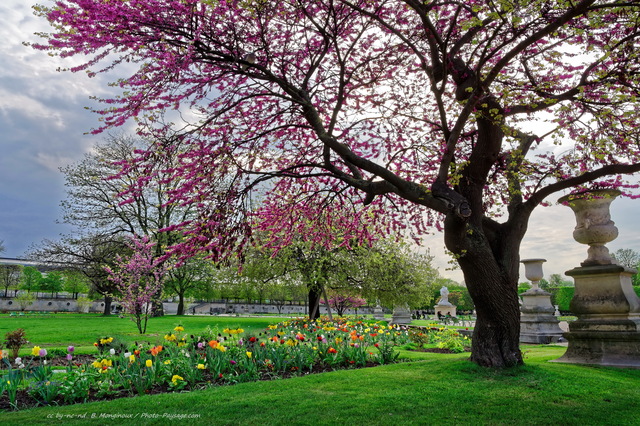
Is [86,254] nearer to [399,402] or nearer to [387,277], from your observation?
[387,277]

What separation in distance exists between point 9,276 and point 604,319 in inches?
2696

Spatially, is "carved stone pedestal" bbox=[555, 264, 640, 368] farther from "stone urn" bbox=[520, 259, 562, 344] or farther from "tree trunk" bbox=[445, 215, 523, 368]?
"stone urn" bbox=[520, 259, 562, 344]

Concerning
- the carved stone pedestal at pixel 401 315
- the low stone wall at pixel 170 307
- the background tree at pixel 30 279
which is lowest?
the low stone wall at pixel 170 307

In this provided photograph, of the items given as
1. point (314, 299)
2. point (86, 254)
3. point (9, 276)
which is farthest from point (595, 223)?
point (9, 276)

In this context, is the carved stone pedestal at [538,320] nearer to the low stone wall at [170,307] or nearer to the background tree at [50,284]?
the low stone wall at [170,307]

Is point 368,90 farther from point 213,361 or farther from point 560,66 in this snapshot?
point 213,361

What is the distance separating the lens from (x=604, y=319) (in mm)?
Result: 7504

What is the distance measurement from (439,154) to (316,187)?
9.23 ft

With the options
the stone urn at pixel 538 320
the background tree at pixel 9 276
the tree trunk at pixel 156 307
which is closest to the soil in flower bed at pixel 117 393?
the tree trunk at pixel 156 307

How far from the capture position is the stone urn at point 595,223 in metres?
7.86

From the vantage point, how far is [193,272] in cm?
3231

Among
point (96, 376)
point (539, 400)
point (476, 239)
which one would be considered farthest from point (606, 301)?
point (96, 376)

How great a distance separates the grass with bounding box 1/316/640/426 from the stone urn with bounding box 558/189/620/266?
2.64 meters

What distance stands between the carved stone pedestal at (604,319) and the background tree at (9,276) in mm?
64610
